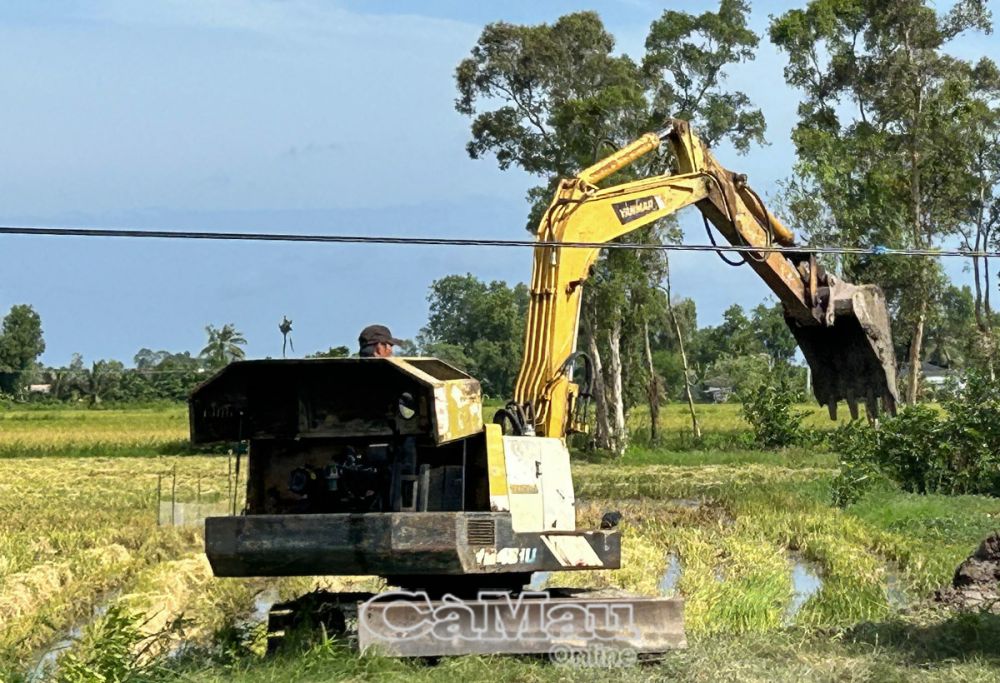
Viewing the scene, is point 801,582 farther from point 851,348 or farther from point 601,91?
point 601,91

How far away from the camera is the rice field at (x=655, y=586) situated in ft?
36.4

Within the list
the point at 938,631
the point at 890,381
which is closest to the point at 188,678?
the point at 938,631

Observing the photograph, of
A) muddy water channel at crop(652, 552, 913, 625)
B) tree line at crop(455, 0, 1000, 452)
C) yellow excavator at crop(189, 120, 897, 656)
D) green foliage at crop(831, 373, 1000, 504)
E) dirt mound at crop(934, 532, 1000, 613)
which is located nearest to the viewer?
yellow excavator at crop(189, 120, 897, 656)

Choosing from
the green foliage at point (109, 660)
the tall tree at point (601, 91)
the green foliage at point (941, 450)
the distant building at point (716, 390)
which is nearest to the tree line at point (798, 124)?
the tall tree at point (601, 91)

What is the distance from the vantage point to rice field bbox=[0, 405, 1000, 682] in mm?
11086

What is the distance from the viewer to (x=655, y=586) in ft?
53.4

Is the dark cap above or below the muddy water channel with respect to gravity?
above

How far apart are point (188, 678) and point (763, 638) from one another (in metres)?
4.37

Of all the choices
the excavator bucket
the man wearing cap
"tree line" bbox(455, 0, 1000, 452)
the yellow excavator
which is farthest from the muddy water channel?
"tree line" bbox(455, 0, 1000, 452)

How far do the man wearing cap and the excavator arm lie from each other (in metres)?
1.66

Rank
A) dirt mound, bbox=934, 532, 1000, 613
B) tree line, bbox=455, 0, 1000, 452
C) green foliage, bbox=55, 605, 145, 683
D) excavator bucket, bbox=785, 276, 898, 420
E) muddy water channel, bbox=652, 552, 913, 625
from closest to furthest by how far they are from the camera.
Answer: green foliage, bbox=55, 605, 145, 683
dirt mound, bbox=934, 532, 1000, 613
muddy water channel, bbox=652, 552, 913, 625
excavator bucket, bbox=785, 276, 898, 420
tree line, bbox=455, 0, 1000, 452

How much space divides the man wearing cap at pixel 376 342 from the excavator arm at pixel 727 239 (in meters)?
1.66

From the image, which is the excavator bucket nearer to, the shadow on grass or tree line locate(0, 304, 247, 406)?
the shadow on grass

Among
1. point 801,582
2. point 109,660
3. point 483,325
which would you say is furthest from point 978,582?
point 483,325
